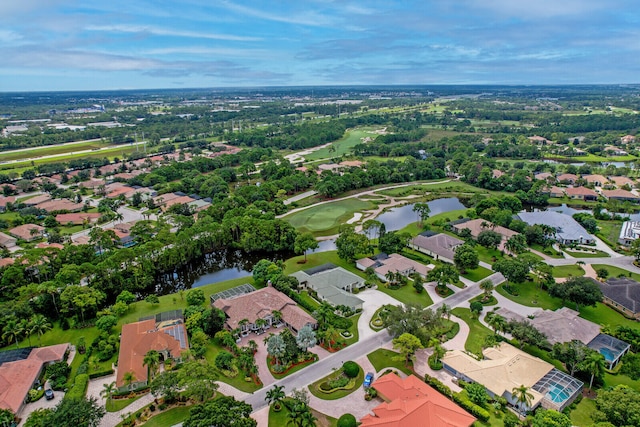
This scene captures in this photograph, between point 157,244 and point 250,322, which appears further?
point 157,244

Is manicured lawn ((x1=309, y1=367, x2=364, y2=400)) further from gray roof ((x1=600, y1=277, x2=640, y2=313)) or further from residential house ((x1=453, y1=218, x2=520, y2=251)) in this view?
residential house ((x1=453, y1=218, x2=520, y2=251))

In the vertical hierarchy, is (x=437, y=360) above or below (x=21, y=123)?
below

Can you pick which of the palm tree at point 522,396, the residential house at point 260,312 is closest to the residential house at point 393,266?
the residential house at point 260,312

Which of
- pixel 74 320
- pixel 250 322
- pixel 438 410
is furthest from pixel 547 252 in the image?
pixel 74 320

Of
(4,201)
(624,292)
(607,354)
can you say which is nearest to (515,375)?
(607,354)

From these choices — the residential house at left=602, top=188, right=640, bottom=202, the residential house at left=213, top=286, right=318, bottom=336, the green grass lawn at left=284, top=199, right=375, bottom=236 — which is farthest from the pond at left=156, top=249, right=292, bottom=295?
the residential house at left=602, top=188, right=640, bottom=202

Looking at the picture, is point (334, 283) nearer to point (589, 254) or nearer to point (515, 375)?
point (515, 375)

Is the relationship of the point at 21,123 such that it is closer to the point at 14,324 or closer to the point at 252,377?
the point at 14,324

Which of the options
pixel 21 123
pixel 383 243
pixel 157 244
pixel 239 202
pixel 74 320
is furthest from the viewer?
pixel 21 123

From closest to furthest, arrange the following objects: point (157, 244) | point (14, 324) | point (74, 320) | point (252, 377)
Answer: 1. point (252, 377)
2. point (14, 324)
3. point (74, 320)
4. point (157, 244)
